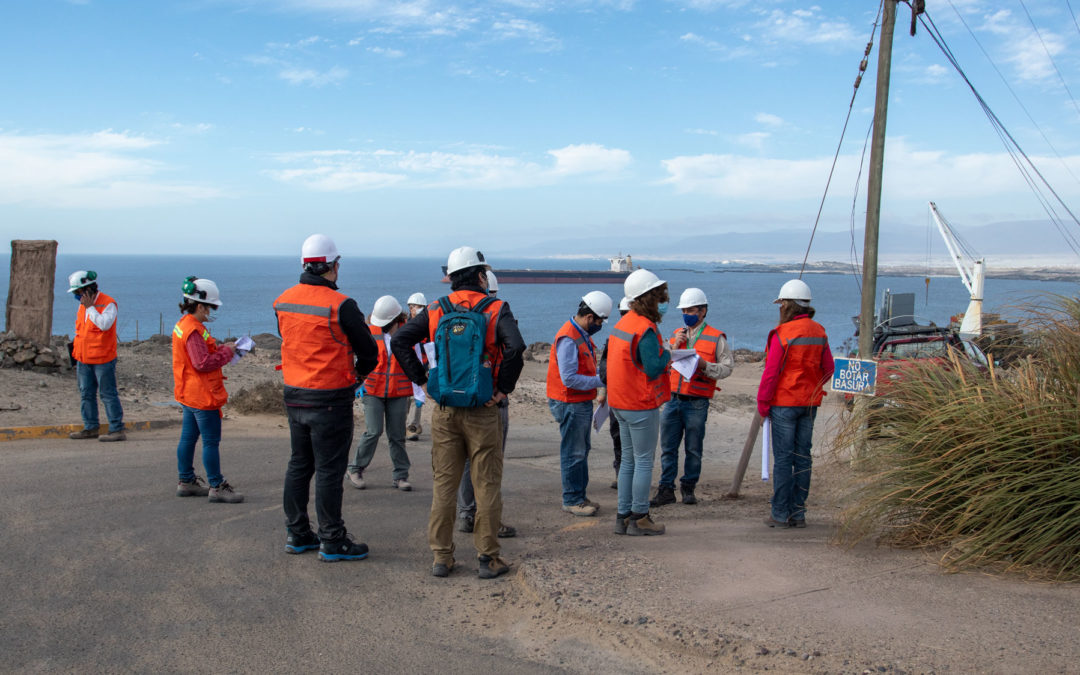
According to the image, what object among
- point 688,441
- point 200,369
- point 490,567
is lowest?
point 490,567

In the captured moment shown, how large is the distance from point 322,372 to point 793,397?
3.48m

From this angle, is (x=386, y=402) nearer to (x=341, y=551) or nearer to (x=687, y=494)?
(x=341, y=551)

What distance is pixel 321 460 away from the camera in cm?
521

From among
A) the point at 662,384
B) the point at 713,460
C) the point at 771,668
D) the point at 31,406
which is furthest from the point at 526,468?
the point at 31,406

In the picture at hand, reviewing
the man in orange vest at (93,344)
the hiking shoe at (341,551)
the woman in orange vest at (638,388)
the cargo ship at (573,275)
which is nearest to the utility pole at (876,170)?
the woman in orange vest at (638,388)

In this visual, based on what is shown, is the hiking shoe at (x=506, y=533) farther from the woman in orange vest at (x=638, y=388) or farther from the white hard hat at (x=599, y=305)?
the white hard hat at (x=599, y=305)

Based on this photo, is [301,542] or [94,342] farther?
[94,342]

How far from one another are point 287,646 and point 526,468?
5249 mm

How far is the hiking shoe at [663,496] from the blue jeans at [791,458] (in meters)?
1.28

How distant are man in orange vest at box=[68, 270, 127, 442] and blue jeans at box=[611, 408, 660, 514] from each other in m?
5.96

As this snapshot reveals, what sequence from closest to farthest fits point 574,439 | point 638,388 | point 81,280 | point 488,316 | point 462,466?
point 488,316 → point 462,466 → point 638,388 → point 574,439 → point 81,280

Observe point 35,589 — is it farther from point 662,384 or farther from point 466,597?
point 662,384

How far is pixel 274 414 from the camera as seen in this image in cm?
1195

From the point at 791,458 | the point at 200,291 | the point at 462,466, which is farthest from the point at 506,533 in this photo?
the point at 200,291
